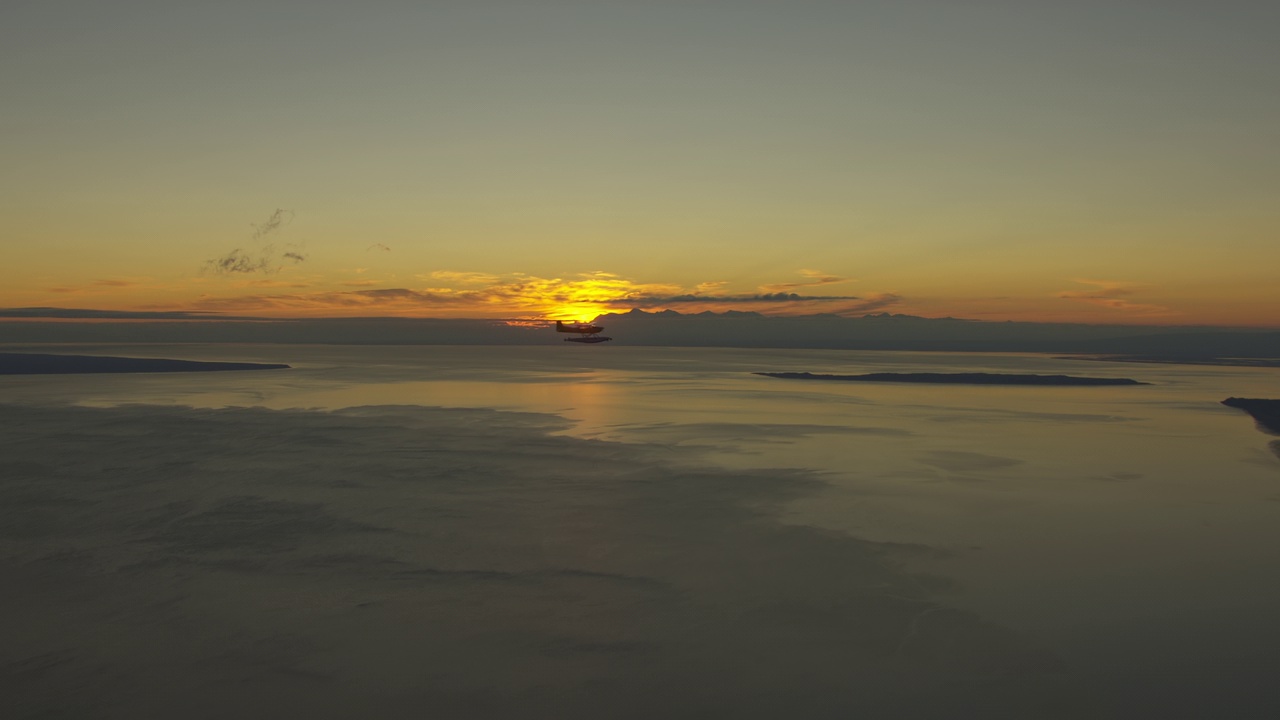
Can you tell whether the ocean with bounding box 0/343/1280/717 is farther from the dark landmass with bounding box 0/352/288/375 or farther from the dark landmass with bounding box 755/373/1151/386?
the dark landmass with bounding box 0/352/288/375

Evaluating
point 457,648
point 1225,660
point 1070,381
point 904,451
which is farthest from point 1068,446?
point 1070,381

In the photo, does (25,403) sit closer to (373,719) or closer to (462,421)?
(462,421)

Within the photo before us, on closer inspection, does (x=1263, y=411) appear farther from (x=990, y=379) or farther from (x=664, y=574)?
(x=664, y=574)

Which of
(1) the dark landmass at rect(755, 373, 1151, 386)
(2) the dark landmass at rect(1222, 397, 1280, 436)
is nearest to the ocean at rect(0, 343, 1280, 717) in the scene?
→ (2) the dark landmass at rect(1222, 397, 1280, 436)

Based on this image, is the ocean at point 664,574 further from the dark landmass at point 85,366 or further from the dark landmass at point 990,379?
the dark landmass at point 85,366

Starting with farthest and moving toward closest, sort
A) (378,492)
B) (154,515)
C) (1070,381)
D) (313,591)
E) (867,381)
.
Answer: (867,381) → (1070,381) → (378,492) → (154,515) → (313,591)

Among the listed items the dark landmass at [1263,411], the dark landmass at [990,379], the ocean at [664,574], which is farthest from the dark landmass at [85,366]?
the dark landmass at [1263,411]

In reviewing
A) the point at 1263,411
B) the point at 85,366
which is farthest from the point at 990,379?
the point at 85,366
